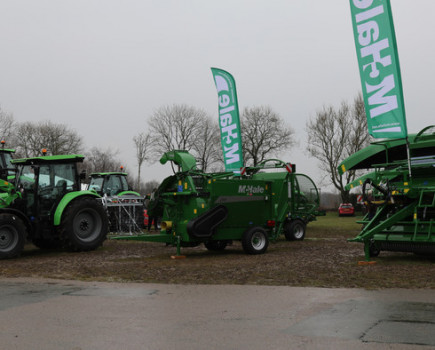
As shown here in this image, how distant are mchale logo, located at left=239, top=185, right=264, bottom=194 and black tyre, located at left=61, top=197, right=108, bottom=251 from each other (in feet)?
12.5

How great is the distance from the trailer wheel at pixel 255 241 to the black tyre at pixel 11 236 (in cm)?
518

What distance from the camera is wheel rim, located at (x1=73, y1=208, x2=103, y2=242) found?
13.7 m

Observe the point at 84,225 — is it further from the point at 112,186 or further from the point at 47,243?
the point at 112,186

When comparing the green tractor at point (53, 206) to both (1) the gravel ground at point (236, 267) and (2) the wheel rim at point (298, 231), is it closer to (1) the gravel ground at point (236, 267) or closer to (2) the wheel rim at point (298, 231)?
(1) the gravel ground at point (236, 267)

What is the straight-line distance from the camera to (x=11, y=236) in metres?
12.2

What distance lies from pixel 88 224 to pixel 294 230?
265 inches

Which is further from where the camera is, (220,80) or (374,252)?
(220,80)

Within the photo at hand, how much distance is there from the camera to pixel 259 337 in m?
5.23

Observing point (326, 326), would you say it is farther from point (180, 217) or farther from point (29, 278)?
point (180, 217)

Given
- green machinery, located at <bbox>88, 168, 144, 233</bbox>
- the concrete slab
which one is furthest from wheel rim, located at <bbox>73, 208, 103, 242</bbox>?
the concrete slab

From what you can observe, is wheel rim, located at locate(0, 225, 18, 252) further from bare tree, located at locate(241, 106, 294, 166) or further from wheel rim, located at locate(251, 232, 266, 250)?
bare tree, located at locate(241, 106, 294, 166)

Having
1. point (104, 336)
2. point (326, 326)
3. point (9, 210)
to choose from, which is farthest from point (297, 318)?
point (9, 210)

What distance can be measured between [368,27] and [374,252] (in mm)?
4948

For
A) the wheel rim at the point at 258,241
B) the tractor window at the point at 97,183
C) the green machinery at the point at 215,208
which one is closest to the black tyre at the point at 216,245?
the green machinery at the point at 215,208
